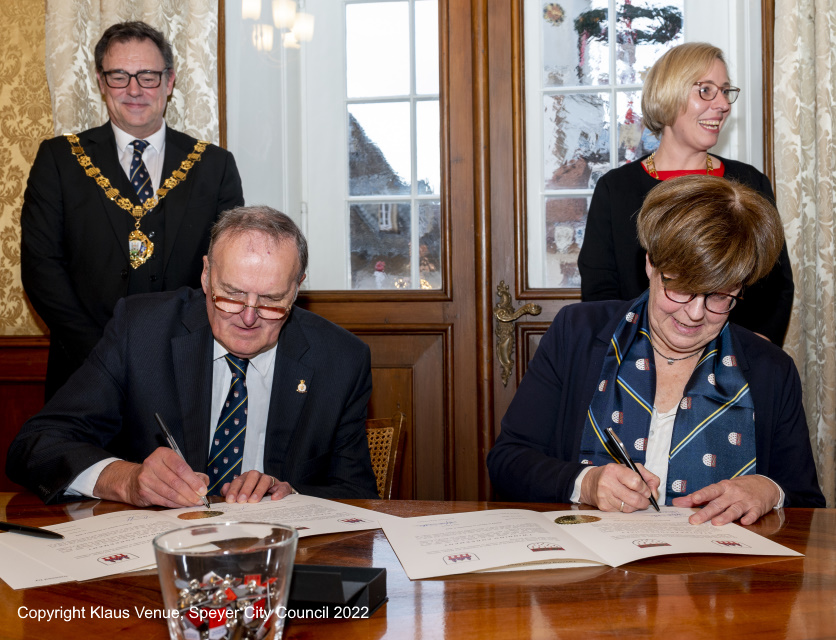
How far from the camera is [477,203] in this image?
3713 millimetres

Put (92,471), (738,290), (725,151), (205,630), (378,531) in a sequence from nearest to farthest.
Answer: (205,630), (378,531), (92,471), (738,290), (725,151)

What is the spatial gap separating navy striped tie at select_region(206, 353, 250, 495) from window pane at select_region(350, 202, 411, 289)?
6.23 ft

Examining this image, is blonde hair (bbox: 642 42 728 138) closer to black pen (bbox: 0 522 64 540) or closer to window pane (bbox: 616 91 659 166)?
window pane (bbox: 616 91 659 166)

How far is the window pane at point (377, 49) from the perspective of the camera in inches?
151

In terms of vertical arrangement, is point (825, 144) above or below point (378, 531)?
above

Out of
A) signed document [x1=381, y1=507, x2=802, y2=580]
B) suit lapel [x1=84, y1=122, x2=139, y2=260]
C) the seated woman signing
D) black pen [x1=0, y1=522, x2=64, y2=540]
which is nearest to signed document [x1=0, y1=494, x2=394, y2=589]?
black pen [x1=0, y1=522, x2=64, y2=540]

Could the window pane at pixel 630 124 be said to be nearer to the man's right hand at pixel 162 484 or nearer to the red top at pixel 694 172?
the red top at pixel 694 172

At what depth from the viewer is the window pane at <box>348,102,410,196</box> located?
3840 mm

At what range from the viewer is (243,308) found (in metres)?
1.95

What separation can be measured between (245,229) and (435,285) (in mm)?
1901

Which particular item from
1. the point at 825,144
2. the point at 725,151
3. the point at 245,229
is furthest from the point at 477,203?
the point at 245,229

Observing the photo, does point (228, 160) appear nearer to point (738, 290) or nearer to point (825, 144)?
point (738, 290)

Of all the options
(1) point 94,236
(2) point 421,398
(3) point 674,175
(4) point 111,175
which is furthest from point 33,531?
(2) point 421,398

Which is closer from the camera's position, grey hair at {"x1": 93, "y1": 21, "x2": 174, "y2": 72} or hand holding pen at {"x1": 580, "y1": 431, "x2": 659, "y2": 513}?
hand holding pen at {"x1": 580, "y1": 431, "x2": 659, "y2": 513}
